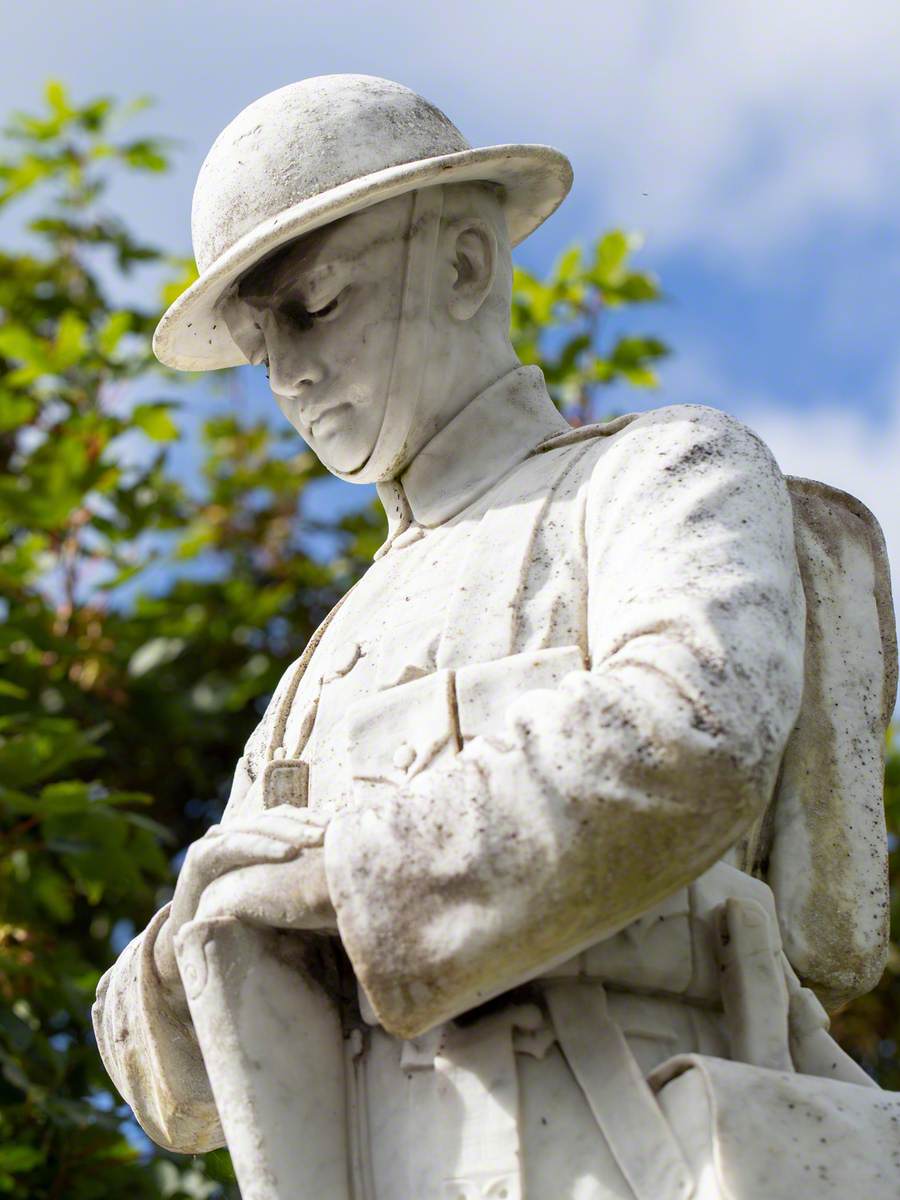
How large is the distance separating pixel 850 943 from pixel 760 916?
0.41 meters

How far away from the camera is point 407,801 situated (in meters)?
4.24

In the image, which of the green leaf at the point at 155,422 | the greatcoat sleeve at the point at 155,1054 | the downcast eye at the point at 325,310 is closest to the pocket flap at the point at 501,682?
the greatcoat sleeve at the point at 155,1054

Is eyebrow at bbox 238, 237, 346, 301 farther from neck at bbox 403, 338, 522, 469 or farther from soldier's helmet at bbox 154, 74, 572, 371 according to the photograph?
neck at bbox 403, 338, 522, 469

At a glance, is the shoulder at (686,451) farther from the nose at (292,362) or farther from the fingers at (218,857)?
the fingers at (218,857)

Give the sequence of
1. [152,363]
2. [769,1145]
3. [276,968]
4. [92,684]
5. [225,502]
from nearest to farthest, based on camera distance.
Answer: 1. [769,1145]
2. [276,968]
3. [92,684]
4. [152,363]
5. [225,502]

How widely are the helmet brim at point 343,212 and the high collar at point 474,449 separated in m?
0.46

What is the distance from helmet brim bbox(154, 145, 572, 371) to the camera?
16.6ft

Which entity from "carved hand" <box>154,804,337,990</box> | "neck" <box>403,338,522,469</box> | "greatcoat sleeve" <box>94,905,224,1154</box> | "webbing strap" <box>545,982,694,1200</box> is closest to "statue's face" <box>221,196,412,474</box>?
"neck" <box>403,338,522,469</box>

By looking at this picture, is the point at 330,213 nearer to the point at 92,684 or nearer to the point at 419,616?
the point at 419,616

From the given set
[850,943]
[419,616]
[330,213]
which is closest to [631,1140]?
[850,943]

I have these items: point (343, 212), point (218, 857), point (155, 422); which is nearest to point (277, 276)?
point (343, 212)

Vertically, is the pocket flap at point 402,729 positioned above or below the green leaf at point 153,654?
above

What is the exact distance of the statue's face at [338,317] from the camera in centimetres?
523

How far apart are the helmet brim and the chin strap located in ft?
0.28
